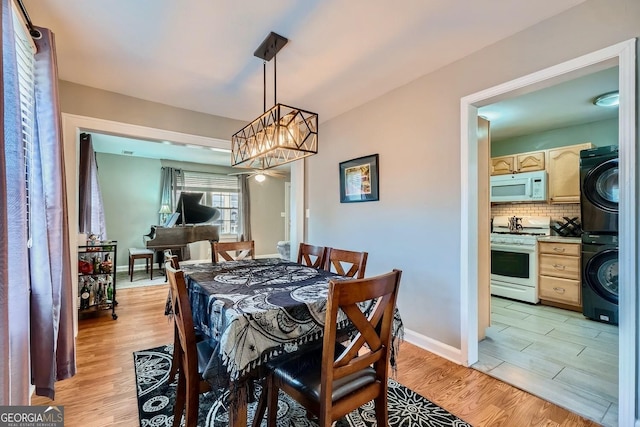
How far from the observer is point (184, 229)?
524cm

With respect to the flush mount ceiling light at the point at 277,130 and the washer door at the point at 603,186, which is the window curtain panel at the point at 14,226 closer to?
the flush mount ceiling light at the point at 277,130

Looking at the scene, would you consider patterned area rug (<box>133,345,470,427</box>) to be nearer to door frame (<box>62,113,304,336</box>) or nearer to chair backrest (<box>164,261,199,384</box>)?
chair backrest (<box>164,261,199,384</box>)

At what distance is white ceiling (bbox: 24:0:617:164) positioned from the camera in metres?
1.70

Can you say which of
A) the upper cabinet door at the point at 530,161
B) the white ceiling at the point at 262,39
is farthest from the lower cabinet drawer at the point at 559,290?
the white ceiling at the point at 262,39

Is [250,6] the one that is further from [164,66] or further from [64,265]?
[64,265]

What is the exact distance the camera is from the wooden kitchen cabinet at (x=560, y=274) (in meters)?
3.39

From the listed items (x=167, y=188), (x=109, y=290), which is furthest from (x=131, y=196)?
(x=109, y=290)

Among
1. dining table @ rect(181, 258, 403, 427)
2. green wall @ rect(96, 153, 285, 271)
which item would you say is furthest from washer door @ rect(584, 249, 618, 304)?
green wall @ rect(96, 153, 285, 271)

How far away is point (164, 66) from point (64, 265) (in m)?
1.72

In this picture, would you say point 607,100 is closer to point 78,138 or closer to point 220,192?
point 78,138

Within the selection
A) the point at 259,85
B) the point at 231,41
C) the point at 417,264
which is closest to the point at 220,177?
the point at 259,85

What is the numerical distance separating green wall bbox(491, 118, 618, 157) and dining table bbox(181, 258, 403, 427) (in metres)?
4.12

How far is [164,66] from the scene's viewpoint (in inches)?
93.1

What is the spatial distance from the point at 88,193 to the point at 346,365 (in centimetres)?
397
